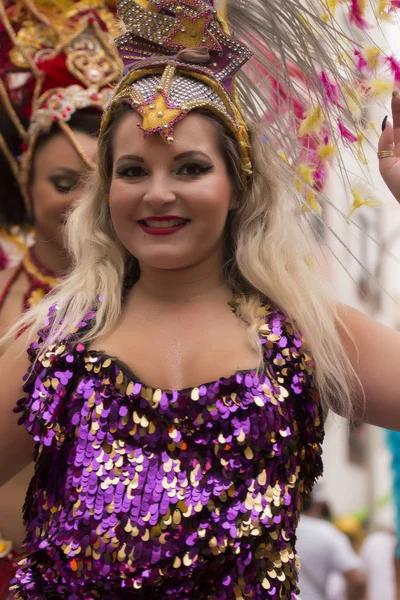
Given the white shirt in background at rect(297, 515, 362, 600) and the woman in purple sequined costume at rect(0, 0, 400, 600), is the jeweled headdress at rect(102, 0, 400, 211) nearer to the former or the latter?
the woman in purple sequined costume at rect(0, 0, 400, 600)

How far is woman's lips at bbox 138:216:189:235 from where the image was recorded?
6.29 ft

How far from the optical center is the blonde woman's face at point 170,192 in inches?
74.9

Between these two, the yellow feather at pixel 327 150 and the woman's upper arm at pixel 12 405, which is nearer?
the woman's upper arm at pixel 12 405

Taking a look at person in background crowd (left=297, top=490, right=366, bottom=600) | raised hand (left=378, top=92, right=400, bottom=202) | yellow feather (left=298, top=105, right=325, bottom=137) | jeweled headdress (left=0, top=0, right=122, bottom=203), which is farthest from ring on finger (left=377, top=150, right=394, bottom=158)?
person in background crowd (left=297, top=490, right=366, bottom=600)

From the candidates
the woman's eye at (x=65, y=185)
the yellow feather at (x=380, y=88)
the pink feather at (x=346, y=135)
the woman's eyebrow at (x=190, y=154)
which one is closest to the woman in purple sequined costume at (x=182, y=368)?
the woman's eyebrow at (x=190, y=154)

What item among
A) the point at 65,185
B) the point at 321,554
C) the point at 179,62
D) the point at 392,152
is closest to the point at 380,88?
the point at 392,152

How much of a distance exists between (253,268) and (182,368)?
1.04 ft

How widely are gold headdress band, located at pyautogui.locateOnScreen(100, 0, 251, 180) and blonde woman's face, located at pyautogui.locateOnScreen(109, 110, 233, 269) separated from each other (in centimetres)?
5

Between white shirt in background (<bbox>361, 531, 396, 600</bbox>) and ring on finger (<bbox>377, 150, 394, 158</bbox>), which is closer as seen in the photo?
ring on finger (<bbox>377, 150, 394, 158</bbox>)

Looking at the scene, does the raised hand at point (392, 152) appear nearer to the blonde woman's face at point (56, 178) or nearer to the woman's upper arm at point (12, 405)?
the woman's upper arm at point (12, 405)

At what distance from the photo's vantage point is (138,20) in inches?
80.7

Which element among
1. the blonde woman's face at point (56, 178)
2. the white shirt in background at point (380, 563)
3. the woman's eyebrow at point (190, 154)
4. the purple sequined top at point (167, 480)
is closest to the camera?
the purple sequined top at point (167, 480)

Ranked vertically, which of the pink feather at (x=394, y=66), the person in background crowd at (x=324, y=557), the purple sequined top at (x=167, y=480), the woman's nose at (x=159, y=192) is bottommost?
the person in background crowd at (x=324, y=557)

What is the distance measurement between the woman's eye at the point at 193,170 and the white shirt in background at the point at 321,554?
5.81 feet
